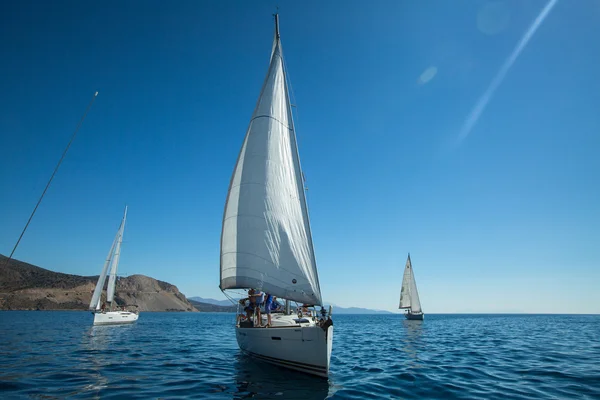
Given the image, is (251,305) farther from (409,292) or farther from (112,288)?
(409,292)

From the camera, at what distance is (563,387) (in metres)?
11.2

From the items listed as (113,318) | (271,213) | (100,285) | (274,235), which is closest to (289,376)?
(274,235)

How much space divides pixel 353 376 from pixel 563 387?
743 cm

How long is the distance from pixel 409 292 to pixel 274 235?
61523 mm

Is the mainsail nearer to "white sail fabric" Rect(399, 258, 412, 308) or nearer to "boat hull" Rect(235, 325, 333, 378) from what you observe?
"white sail fabric" Rect(399, 258, 412, 308)

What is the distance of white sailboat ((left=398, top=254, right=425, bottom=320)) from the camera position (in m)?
66.8

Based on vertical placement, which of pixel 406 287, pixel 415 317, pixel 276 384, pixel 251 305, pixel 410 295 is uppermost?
pixel 406 287

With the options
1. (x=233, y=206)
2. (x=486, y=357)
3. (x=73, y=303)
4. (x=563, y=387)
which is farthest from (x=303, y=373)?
(x=73, y=303)

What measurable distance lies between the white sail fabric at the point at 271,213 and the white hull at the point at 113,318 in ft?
115

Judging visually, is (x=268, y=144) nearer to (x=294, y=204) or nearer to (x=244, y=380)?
(x=294, y=204)

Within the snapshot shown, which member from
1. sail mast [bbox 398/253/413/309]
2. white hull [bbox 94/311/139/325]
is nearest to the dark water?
white hull [bbox 94/311/139/325]

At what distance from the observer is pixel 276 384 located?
38.0 ft

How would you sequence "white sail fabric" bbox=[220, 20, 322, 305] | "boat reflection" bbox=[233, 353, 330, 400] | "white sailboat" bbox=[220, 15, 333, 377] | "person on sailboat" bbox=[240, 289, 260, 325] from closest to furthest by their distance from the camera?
"boat reflection" bbox=[233, 353, 330, 400] → "white sailboat" bbox=[220, 15, 333, 377] → "white sail fabric" bbox=[220, 20, 322, 305] → "person on sailboat" bbox=[240, 289, 260, 325]

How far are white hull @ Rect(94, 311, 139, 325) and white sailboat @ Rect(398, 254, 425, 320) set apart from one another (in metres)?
51.9
